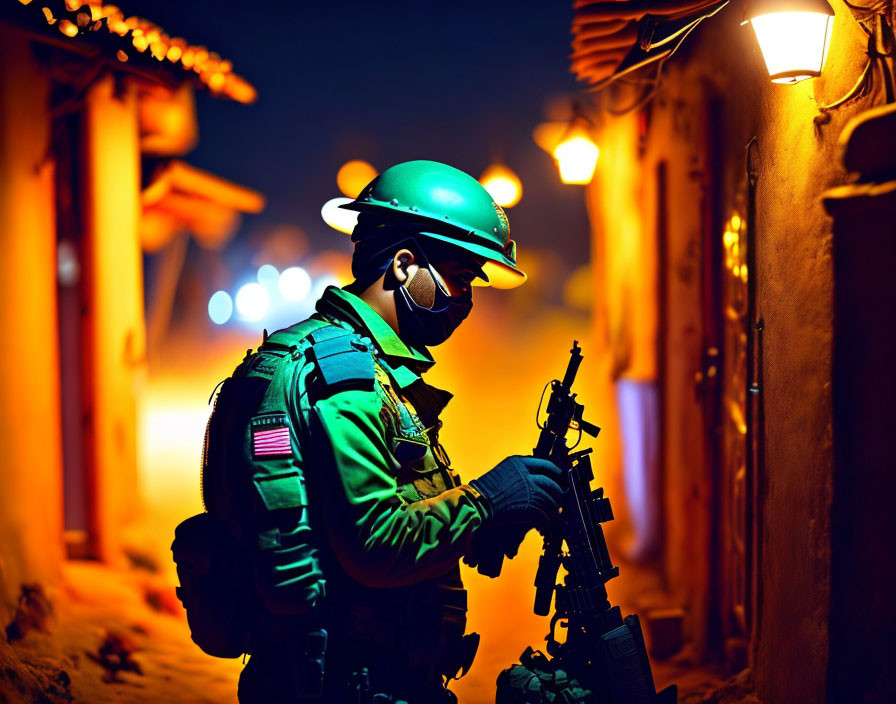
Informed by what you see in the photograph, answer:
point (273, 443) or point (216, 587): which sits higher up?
point (273, 443)

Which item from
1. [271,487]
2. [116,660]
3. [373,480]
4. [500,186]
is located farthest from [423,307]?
[500,186]

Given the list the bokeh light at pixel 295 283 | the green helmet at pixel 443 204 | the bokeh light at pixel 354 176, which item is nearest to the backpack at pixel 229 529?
the green helmet at pixel 443 204

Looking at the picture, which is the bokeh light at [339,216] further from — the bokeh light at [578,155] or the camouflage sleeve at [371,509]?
the bokeh light at [578,155]

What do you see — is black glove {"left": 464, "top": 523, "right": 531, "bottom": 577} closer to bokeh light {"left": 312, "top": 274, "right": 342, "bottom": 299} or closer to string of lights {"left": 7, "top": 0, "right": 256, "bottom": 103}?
string of lights {"left": 7, "top": 0, "right": 256, "bottom": 103}

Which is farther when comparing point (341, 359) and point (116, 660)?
point (116, 660)

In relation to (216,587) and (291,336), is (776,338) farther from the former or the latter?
(216,587)

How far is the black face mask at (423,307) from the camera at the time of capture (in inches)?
121

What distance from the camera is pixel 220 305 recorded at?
13094 millimetres

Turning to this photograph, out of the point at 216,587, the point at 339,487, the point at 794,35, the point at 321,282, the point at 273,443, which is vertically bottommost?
the point at 216,587

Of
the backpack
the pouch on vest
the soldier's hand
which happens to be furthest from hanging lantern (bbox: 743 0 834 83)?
the pouch on vest

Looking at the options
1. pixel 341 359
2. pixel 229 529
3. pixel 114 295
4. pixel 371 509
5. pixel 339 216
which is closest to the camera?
pixel 371 509

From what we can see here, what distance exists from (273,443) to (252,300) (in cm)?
1058

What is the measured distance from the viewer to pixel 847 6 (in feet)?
10.2

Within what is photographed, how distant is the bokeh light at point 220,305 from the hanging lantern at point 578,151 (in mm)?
7676
